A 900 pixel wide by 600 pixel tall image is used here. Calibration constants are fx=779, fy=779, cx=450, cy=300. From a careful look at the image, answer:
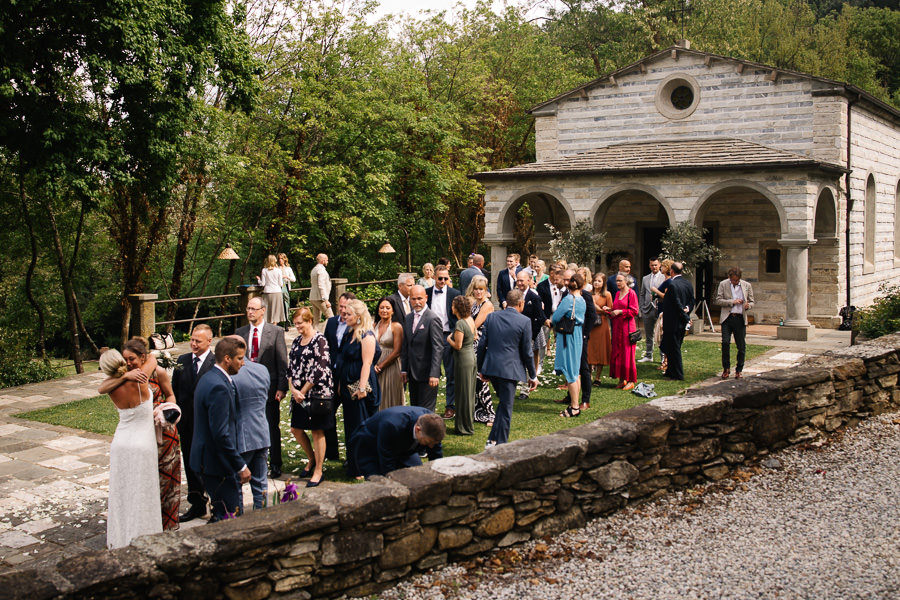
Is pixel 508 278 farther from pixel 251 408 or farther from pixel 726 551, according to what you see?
pixel 726 551

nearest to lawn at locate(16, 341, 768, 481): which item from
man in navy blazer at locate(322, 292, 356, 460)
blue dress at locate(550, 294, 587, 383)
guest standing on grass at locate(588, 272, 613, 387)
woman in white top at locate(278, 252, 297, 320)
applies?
man in navy blazer at locate(322, 292, 356, 460)

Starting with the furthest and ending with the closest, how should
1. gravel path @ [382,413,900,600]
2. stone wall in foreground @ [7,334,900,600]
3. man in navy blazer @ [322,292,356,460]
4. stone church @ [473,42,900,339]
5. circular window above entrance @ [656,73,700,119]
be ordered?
1. circular window above entrance @ [656,73,700,119]
2. stone church @ [473,42,900,339]
3. man in navy blazer @ [322,292,356,460]
4. gravel path @ [382,413,900,600]
5. stone wall in foreground @ [7,334,900,600]

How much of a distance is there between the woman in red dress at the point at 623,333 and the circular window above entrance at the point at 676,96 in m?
11.5

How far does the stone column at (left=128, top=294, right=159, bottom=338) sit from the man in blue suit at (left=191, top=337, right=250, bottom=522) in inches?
378

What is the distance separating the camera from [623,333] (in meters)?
11.7

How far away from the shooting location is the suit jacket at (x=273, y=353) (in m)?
7.71

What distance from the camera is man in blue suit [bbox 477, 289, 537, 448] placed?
8.34m

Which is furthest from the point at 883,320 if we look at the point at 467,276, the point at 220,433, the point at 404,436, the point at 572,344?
the point at 220,433

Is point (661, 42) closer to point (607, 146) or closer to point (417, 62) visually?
point (417, 62)

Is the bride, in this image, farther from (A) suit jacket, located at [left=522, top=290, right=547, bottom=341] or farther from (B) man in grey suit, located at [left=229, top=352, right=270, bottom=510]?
(A) suit jacket, located at [left=522, top=290, right=547, bottom=341]

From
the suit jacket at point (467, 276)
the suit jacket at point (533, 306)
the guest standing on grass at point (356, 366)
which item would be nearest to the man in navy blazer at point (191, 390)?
the guest standing on grass at point (356, 366)

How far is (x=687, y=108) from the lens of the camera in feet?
70.6

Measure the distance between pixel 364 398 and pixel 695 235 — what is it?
12680mm

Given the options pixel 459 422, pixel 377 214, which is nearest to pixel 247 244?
pixel 377 214
